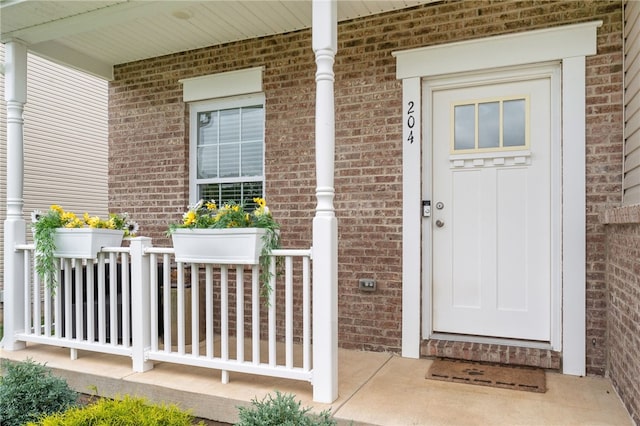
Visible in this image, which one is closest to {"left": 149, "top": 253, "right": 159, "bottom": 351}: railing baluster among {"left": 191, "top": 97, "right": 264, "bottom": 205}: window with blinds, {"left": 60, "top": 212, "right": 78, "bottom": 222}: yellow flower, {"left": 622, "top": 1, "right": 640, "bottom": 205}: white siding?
{"left": 60, "top": 212, "right": 78, "bottom": 222}: yellow flower

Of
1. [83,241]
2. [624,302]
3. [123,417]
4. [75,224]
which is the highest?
[75,224]

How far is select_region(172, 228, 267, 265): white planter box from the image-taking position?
2732 mm

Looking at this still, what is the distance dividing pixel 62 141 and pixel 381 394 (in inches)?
A: 291

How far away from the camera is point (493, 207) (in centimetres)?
338

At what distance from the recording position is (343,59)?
3.77 meters

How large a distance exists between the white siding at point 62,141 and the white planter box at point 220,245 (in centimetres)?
557

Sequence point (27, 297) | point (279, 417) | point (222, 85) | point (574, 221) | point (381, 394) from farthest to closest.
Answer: point (222, 85), point (27, 297), point (574, 221), point (381, 394), point (279, 417)

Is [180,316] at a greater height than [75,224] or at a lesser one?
lesser

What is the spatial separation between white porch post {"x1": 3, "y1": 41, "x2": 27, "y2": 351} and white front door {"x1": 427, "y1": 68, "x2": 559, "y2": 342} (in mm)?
3237

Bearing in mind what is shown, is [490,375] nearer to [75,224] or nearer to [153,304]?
[153,304]

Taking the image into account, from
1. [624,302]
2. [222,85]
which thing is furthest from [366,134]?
[624,302]

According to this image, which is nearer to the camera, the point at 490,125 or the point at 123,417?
the point at 123,417

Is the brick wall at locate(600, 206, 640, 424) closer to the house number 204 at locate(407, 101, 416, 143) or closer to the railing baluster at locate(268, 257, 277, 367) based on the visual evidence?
the house number 204 at locate(407, 101, 416, 143)

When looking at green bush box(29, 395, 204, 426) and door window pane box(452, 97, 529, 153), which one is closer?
green bush box(29, 395, 204, 426)
